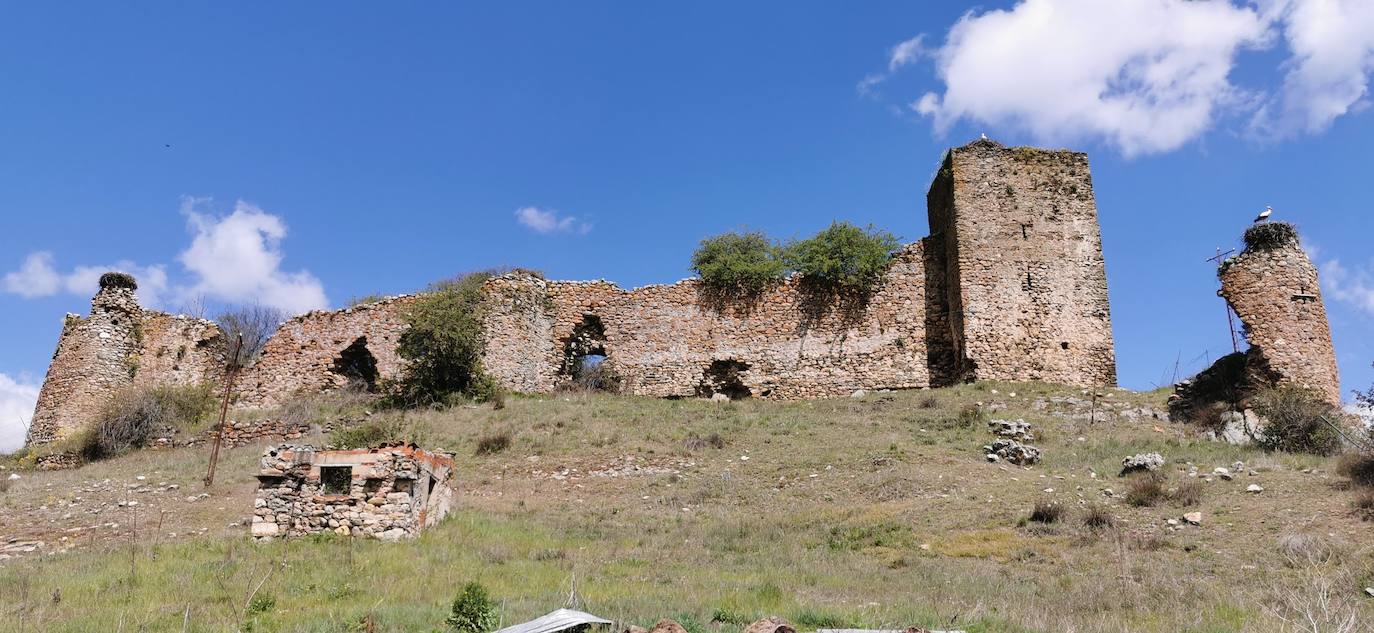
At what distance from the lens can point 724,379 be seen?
85.4 feet

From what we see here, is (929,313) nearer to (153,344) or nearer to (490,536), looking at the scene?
(490,536)

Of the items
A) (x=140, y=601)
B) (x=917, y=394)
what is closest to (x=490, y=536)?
(x=140, y=601)

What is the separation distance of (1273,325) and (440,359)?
64.5 ft

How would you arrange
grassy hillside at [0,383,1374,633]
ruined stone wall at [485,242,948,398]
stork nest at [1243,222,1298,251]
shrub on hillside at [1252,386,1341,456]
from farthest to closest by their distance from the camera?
ruined stone wall at [485,242,948,398], stork nest at [1243,222,1298,251], shrub on hillside at [1252,386,1341,456], grassy hillside at [0,383,1374,633]

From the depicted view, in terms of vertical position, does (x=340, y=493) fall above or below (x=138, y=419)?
below

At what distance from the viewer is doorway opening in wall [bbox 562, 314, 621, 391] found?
26531mm

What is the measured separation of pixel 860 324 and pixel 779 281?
2657 millimetres

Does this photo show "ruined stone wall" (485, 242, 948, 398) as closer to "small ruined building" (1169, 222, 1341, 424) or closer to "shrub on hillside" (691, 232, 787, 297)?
"shrub on hillside" (691, 232, 787, 297)

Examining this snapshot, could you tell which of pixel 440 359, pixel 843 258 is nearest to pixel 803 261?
pixel 843 258

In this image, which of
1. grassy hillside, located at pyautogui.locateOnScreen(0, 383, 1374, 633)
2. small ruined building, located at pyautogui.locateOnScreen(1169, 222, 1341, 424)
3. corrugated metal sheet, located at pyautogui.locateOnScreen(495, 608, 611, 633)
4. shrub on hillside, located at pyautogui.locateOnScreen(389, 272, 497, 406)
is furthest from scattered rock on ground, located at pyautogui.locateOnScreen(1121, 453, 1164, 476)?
shrub on hillside, located at pyautogui.locateOnScreen(389, 272, 497, 406)

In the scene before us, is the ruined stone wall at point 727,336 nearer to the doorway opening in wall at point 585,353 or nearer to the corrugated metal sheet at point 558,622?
the doorway opening in wall at point 585,353

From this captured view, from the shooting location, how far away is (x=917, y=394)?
75.9 feet

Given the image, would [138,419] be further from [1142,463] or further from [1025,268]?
[1025,268]

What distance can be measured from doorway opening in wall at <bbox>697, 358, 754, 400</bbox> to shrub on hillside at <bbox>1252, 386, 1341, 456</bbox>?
12.6 metres
